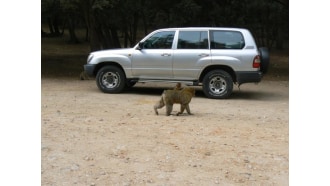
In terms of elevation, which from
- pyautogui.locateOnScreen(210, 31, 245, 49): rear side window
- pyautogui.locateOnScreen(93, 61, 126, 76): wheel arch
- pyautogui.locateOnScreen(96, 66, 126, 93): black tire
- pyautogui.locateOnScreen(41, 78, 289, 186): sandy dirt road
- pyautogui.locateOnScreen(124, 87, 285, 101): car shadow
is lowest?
pyautogui.locateOnScreen(41, 78, 289, 186): sandy dirt road

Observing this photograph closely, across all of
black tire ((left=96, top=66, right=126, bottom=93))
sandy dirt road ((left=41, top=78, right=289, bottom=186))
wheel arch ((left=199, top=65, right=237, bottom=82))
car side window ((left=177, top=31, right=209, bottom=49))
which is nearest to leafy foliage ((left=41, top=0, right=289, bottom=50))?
black tire ((left=96, top=66, right=126, bottom=93))

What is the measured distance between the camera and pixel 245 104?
11.0 m

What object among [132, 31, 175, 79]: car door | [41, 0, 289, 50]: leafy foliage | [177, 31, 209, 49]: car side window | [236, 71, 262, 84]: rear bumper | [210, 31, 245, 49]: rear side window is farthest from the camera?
[41, 0, 289, 50]: leafy foliage

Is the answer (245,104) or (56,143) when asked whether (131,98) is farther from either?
(56,143)

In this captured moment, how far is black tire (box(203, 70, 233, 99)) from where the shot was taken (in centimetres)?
1157

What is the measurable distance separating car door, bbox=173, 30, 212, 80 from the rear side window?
210 millimetres

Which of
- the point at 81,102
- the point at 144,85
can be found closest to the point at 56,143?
the point at 81,102

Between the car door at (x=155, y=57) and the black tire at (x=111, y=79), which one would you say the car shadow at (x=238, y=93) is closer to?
the black tire at (x=111, y=79)

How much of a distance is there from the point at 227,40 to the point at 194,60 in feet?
3.32

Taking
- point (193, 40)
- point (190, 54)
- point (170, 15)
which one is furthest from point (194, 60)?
point (170, 15)

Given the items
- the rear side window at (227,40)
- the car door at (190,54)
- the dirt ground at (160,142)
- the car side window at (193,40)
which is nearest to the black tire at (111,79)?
the dirt ground at (160,142)

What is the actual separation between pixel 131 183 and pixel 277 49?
89.4ft

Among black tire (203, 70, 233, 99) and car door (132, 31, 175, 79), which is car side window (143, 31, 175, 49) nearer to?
car door (132, 31, 175, 79)

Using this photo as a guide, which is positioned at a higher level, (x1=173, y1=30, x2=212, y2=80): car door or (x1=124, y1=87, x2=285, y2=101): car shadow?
Answer: (x1=173, y1=30, x2=212, y2=80): car door
